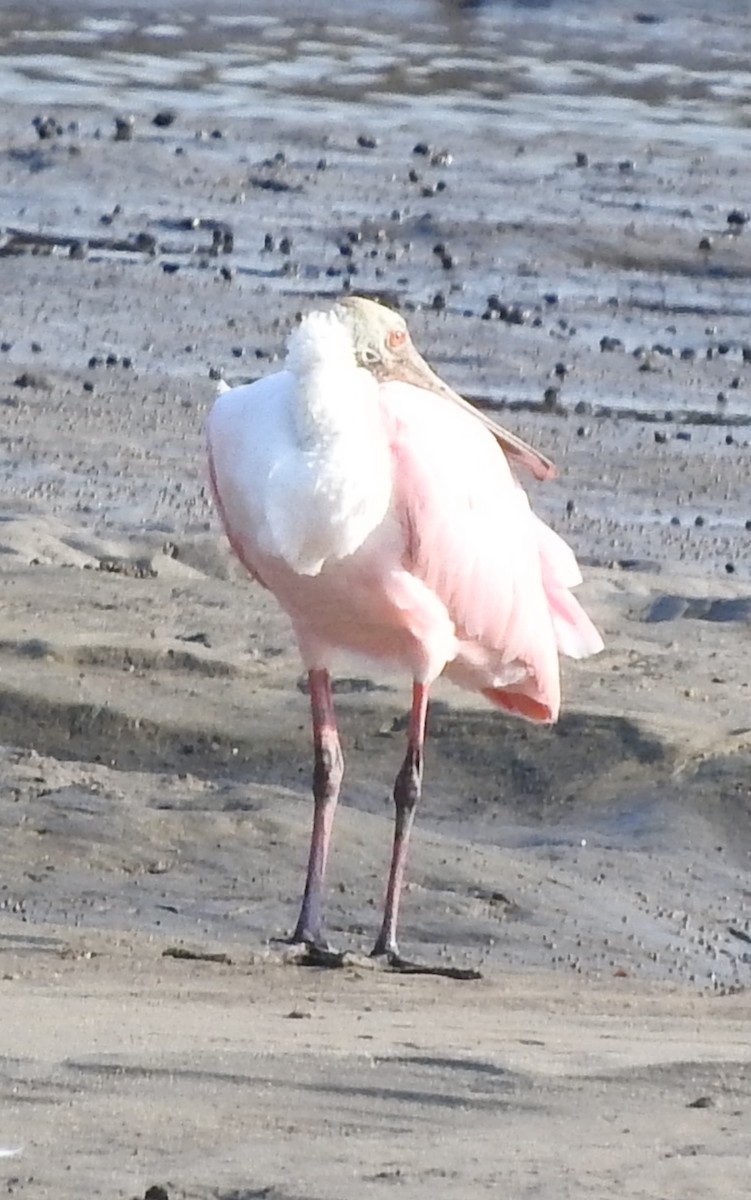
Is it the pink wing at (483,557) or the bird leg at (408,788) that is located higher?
the pink wing at (483,557)

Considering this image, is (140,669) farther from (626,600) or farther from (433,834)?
(626,600)

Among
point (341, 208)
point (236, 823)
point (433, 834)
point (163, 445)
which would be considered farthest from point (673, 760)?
point (341, 208)

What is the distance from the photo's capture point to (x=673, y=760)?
7.53 meters

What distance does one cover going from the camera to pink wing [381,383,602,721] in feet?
21.1

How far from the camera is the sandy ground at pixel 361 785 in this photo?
14.6 feet

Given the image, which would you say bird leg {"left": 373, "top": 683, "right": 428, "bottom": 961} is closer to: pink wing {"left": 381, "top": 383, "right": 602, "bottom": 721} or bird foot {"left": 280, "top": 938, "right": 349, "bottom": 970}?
pink wing {"left": 381, "top": 383, "right": 602, "bottom": 721}

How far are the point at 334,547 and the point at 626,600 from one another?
300cm

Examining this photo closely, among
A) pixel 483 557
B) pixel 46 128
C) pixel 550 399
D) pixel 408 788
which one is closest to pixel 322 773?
pixel 408 788

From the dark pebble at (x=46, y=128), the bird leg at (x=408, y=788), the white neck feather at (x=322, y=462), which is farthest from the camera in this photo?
the dark pebble at (x=46, y=128)

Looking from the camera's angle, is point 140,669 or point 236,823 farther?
point 140,669

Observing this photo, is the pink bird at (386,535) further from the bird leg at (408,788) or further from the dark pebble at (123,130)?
the dark pebble at (123,130)

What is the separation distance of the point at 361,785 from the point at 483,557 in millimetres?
1077

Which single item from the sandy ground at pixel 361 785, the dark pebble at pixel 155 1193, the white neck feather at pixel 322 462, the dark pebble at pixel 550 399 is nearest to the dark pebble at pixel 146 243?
the sandy ground at pixel 361 785

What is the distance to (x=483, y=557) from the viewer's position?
670cm
